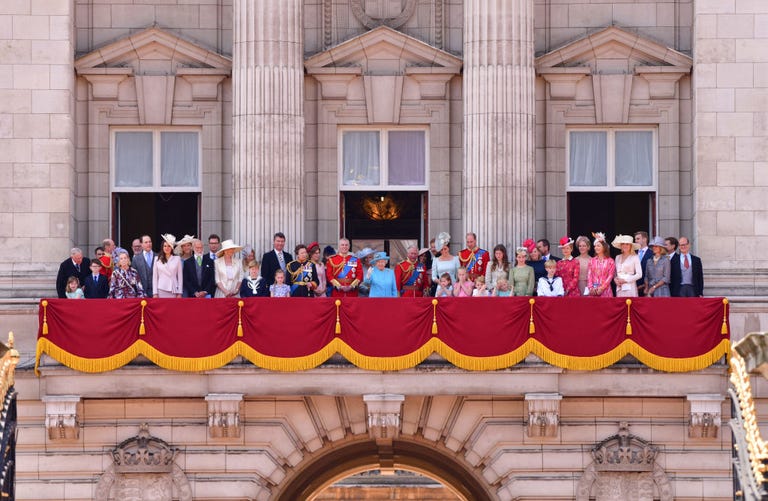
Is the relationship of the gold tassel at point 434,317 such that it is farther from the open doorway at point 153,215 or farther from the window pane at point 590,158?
the open doorway at point 153,215

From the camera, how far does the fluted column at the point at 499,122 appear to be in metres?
40.2

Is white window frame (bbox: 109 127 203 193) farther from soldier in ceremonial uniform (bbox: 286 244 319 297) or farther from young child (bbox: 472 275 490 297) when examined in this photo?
young child (bbox: 472 275 490 297)

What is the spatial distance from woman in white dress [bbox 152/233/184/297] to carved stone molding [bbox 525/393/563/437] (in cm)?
739

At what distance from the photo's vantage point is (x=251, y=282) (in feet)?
123

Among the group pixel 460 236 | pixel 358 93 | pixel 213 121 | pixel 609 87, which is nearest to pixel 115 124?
pixel 213 121

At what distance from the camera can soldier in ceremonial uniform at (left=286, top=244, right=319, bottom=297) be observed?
3762cm

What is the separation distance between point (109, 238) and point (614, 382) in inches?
466

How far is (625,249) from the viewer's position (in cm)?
3759

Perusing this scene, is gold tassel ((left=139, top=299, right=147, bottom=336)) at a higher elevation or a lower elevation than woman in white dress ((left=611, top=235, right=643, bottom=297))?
lower

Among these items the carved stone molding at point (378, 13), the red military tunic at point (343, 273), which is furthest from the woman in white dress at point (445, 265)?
the carved stone molding at point (378, 13)

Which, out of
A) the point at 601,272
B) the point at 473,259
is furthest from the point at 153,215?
the point at 601,272

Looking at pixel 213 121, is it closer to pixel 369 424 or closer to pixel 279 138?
pixel 279 138

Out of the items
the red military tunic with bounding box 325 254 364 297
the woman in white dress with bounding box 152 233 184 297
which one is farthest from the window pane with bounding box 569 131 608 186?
the woman in white dress with bounding box 152 233 184 297

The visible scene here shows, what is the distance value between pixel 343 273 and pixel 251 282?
1.89 meters
